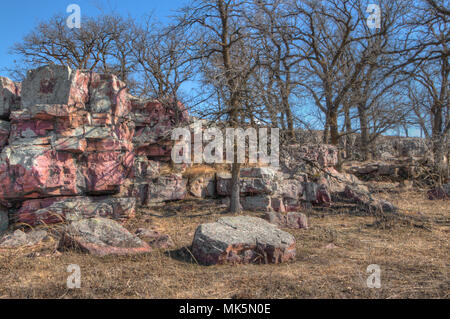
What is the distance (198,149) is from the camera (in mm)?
9648

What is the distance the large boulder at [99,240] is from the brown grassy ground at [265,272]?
158 millimetres

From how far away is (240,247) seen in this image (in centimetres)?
414

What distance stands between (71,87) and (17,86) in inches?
62.8

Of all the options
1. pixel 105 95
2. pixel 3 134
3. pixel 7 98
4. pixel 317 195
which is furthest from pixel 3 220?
pixel 317 195

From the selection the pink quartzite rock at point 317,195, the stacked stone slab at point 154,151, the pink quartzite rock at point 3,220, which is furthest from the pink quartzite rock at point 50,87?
the pink quartzite rock at point 317,195

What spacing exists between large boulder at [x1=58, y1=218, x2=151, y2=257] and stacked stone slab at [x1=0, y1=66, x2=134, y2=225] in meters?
2.16

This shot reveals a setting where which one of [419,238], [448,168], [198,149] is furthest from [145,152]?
[448,168]

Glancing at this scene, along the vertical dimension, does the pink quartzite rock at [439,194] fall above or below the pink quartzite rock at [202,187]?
below

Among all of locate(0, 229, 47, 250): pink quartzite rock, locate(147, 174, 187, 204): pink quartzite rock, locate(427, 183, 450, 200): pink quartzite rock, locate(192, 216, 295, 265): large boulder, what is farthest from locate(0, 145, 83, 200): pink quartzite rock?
locate(427, 183, 450, 200): pink quartzite rock

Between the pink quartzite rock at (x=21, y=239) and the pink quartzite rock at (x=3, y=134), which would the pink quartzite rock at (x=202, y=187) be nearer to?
the pink quartzite rock at (x=21, y=239)

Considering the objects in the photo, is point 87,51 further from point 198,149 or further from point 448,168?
point 448,168

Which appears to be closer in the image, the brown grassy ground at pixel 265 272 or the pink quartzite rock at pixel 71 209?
the brown grassy ground at pixel 265 272

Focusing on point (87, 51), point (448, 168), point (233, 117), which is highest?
point (87, 51)

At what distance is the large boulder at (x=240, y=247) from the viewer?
405 centimetres
